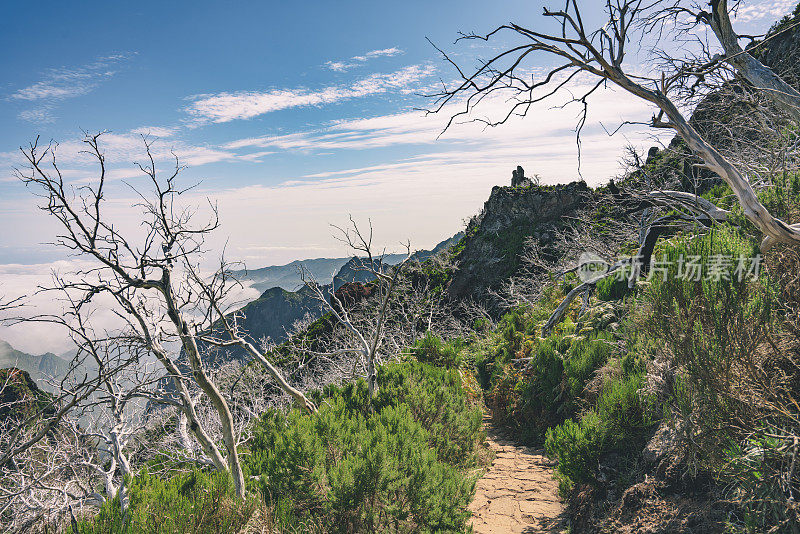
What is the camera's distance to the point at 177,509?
2488mm

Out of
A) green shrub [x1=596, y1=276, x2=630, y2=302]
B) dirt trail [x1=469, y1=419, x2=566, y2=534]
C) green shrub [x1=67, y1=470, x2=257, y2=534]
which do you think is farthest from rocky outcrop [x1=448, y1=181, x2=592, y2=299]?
green shrub [x1=67, y1=470, x2=257, y2=534]

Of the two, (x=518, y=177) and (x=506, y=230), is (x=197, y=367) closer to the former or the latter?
(x=506, y=230)

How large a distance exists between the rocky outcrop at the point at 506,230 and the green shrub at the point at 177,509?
87.8ft

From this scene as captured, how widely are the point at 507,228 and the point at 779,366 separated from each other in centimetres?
3168

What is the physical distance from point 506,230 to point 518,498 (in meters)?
30.3

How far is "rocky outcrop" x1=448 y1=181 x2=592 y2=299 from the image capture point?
3009cm

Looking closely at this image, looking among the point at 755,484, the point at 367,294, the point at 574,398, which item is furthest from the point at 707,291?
the point at 367,294

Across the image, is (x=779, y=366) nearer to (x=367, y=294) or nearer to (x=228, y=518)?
(x=228, y=518)

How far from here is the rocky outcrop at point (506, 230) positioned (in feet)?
98.7

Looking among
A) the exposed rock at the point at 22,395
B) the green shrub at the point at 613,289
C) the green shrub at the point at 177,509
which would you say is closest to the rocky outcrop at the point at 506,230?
the green shrub at the point at 613,289

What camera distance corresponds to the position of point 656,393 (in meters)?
3.57

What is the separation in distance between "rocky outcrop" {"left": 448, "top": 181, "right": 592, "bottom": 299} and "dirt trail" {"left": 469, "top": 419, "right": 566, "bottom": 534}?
77.0 ft

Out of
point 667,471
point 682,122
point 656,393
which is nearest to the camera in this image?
point 682,122

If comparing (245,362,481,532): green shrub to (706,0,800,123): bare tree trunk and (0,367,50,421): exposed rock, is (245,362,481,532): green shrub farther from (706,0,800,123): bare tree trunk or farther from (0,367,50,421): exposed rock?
(706,0,800,123): bare tree trunk
